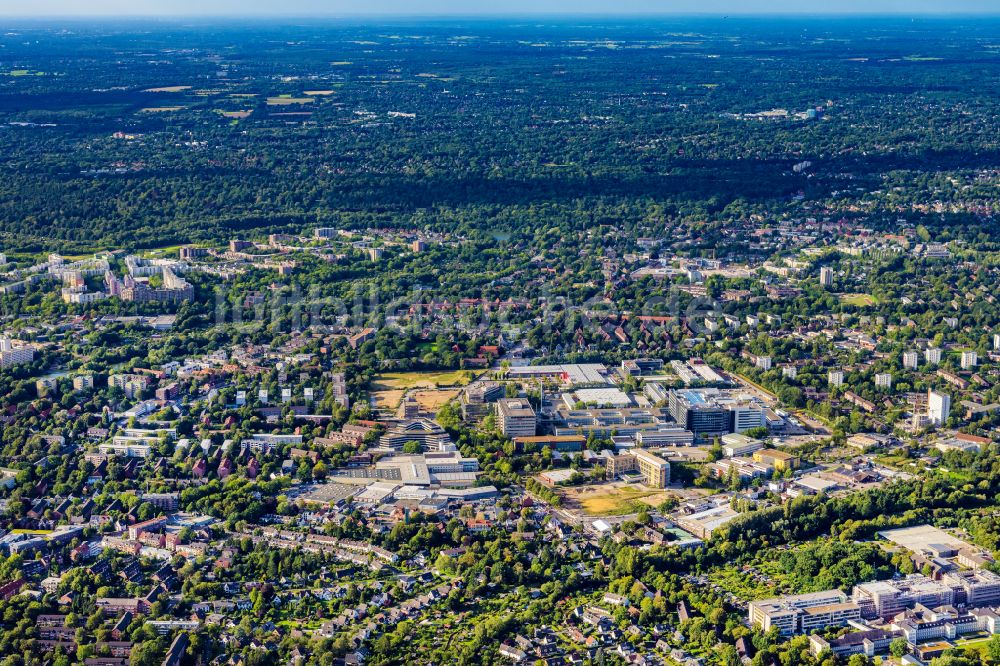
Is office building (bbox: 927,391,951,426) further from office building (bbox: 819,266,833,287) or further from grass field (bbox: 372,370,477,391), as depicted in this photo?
office building (bbox: 819,266,833,287)

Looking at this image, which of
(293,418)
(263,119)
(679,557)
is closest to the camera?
(679,557)

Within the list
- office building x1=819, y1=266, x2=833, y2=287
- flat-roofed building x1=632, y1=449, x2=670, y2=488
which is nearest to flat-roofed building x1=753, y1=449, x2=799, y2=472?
flat-roofed building x1=632, y1=449, x2=670, y2=488

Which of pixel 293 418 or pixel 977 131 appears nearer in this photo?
pixel 293 418

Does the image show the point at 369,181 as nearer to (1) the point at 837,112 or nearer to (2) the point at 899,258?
(2) the point at 899,258

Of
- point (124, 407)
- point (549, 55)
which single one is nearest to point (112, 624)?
point (124, 407)

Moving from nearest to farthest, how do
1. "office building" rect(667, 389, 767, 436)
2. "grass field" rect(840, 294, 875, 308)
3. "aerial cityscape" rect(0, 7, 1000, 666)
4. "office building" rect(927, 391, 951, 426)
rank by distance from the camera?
"aerial cityscape" rect(0, 7, 1000, 666)
"office building" rect(667, 389, 767, 436)
"office building" rect(927, 391, 951, 426)
"grass field" rect(840, 294, 875, 308)

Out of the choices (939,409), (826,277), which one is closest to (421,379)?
(939,409)
